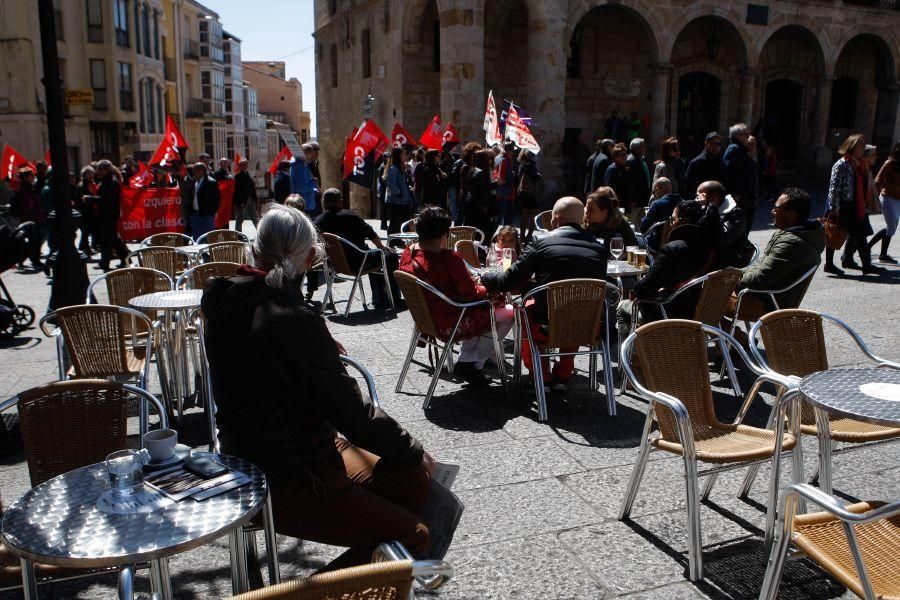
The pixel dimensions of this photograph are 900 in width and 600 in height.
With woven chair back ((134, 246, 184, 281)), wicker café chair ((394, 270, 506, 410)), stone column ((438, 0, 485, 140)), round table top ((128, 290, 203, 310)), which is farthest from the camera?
stone column ((438, 0, 485, 140))

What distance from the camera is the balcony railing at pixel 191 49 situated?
54906 millimetres

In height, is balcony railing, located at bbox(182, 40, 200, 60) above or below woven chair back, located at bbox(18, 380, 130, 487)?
above

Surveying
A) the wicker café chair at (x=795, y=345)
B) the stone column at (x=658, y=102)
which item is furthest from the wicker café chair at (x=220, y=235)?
the stone column at (x=658, y=102)

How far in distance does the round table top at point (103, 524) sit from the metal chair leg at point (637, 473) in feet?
6.24

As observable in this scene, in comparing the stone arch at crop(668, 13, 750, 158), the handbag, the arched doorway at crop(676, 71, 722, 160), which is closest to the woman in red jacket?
the handbag

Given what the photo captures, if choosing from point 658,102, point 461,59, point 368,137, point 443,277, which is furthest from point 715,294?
point 658,102

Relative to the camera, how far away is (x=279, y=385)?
101 inches

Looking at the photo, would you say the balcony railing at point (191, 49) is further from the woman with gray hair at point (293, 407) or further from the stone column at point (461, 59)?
the woman with gray hair at point (293, 407)

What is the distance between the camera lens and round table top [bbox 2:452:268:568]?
2.02 meters

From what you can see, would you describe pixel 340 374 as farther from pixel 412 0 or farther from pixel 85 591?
pixel 412 0

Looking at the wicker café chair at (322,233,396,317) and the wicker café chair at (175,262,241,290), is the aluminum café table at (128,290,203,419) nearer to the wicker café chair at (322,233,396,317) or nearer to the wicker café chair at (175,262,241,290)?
the wicker café chair at (175,262,241,290)

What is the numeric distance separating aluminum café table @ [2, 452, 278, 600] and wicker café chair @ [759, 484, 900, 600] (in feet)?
5.49

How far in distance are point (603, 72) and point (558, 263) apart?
1776 centimetres

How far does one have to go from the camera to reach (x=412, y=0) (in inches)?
814
